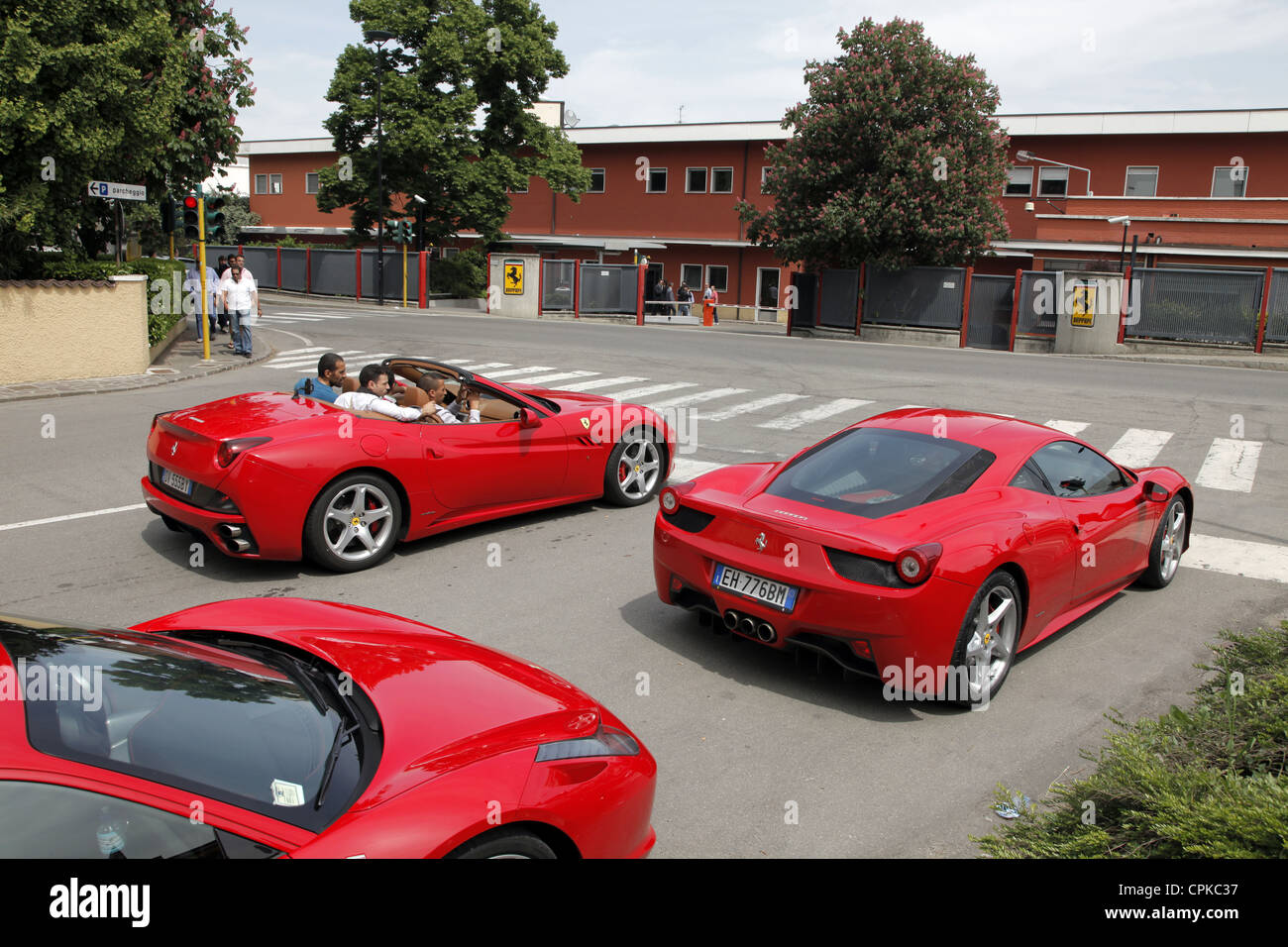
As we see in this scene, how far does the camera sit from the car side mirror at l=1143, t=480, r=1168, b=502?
22.2 ft

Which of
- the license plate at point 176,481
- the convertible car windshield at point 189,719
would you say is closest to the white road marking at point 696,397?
the license plate at point 176,481

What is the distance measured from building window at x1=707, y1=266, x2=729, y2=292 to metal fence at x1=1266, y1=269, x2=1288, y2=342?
25.9 metres

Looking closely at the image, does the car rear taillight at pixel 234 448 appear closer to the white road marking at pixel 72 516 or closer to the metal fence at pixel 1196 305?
the white road marking at pixel 72 516

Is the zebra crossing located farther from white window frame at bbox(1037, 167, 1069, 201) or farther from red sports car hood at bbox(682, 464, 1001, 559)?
white window frame at bbox(1037, 167, 1069, 201)

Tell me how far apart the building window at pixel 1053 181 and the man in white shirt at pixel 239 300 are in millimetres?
34625

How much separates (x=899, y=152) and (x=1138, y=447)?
20.1 meters

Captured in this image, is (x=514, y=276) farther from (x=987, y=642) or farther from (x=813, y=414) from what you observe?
(x=987, y=642)

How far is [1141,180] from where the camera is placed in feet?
138

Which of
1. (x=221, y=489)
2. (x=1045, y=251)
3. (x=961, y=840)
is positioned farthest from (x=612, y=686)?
(x=1045, y=251)

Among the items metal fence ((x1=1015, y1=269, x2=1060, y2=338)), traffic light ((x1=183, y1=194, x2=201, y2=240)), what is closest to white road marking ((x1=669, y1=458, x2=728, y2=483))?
traffic light ((x1=183, y1=194, x2=201, y2=240))

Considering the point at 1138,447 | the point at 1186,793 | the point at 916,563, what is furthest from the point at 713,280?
the point at 1186,793

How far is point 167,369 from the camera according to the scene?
17875 mm

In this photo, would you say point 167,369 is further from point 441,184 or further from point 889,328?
point 441,184

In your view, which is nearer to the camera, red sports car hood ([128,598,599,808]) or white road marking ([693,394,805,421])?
red sports car hood ([128,598,599,808])
